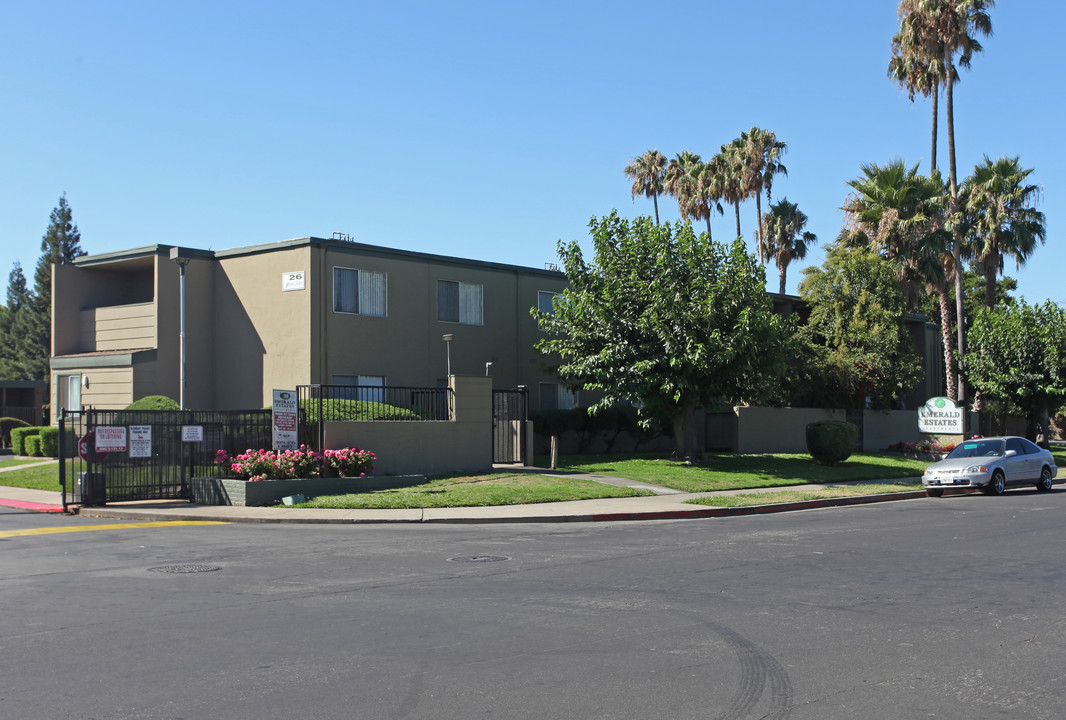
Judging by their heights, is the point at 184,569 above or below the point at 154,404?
below

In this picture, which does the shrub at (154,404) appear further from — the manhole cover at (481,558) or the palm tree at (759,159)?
the palm tree at (759,159)

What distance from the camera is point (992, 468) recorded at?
22938 mm

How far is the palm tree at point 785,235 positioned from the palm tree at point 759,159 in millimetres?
1973

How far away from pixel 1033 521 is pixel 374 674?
44.7 feet

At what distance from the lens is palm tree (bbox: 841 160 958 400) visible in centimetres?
3709

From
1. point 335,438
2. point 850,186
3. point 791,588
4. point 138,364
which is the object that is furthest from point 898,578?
point 850,186

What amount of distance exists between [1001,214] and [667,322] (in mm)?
24898

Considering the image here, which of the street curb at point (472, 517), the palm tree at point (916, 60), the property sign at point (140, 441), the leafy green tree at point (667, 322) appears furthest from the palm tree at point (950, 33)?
the property sign at point (140, 441)

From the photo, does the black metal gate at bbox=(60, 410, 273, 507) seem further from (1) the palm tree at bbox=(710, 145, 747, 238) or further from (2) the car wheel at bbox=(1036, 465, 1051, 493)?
(1) the palm tree at bbox=(710, 145, 747, 238)

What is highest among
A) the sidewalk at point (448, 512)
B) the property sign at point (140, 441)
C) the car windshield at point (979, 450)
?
the property sign at point (140, 441)

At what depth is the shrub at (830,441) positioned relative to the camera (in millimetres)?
28688

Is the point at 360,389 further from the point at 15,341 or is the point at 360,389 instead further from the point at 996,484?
the point at 15,341

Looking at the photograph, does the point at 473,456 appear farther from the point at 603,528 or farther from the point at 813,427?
the point at 813,427

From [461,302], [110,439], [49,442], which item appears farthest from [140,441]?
[49,442]
